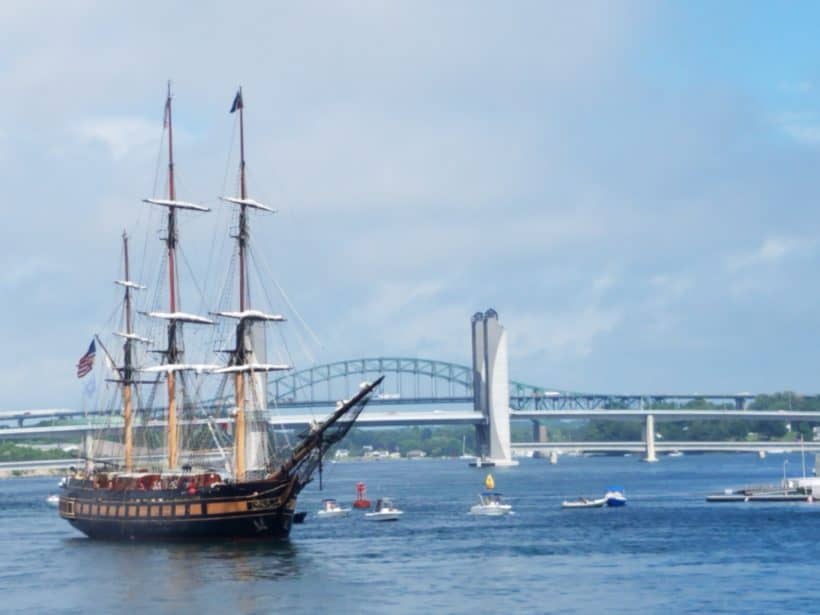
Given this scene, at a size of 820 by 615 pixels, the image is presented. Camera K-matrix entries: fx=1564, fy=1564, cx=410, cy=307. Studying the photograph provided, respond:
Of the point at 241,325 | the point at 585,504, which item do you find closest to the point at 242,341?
the point at 241,325

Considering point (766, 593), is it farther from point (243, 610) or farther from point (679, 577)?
point (243, 610)

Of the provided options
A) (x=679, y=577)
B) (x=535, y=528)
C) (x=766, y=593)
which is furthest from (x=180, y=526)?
(x=766, y=593)

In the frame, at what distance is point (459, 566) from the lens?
61156 mm

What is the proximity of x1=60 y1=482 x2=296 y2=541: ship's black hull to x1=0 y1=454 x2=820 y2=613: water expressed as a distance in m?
1.19

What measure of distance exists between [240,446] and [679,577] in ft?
92.4

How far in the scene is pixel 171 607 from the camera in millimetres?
51406

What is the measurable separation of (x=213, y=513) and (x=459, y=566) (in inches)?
587

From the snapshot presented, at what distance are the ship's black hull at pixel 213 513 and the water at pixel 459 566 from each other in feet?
3.90

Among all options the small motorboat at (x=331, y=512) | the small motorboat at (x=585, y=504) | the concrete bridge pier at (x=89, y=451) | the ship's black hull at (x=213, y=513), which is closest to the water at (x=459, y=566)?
the small motorboat at (x=585, y=504)

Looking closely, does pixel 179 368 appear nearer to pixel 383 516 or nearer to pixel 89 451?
pixel 383 516

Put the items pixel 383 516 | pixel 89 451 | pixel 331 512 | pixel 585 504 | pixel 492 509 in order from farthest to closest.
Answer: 1. pixel 89 451
2. pixel 585 504
3. pixel 331 512
4. pixel 492 509
5. pixel 383 516

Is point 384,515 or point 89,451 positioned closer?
point 384,515

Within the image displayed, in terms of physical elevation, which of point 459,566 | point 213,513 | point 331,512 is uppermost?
point 213,513

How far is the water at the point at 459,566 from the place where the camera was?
5138 cm
